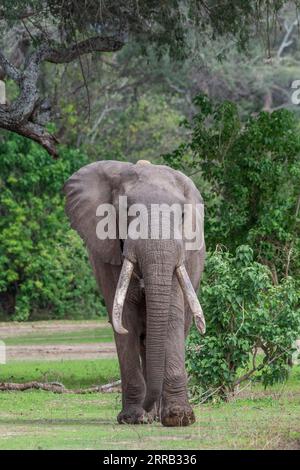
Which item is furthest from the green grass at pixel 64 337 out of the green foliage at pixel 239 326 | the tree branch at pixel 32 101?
the green foliage at pixel 239 326

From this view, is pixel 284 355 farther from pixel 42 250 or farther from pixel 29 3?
pixel 42 250

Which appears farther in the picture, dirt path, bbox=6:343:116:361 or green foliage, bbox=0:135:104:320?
green foliage, bbox=0:135:104:320

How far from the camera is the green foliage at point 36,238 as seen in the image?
3847 cm

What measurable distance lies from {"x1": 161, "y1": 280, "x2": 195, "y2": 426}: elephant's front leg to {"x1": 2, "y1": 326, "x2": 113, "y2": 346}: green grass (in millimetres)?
18073

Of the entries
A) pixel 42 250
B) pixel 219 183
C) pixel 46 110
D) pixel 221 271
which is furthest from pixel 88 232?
pixel 42 250

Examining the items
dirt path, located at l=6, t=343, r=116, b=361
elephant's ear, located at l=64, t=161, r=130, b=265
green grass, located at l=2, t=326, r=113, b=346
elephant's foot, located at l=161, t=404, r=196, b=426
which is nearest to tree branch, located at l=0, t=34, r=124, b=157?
elephant's ear, located at l=64, t=161, r=130, b=265

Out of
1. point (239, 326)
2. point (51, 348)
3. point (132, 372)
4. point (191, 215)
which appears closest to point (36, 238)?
point (51, 348)

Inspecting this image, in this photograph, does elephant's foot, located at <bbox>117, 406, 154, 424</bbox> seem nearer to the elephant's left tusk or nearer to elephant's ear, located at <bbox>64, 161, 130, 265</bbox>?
the elephant's left tusk

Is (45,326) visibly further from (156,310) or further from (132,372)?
(156,310)

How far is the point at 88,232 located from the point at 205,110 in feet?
27.7

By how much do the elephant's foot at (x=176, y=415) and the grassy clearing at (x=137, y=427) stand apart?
0.34 feet

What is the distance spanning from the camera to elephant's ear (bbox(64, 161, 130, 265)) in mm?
14680

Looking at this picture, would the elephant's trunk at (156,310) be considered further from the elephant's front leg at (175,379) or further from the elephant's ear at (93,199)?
the elephant's ear at (93,199)

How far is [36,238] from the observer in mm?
39312
